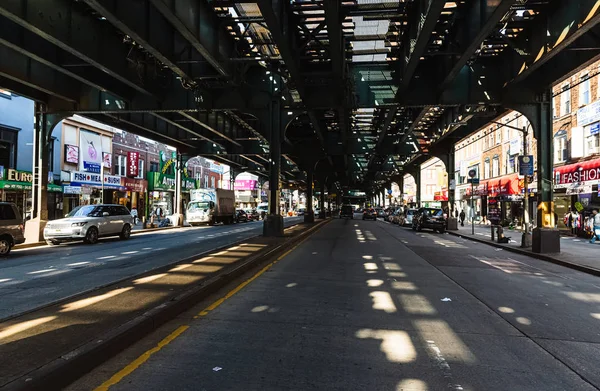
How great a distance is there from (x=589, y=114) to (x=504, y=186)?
40.4 ft

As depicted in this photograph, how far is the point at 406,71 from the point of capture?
14.9 m

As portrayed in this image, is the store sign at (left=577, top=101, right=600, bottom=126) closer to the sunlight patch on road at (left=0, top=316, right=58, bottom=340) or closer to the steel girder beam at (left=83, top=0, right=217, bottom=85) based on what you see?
the steel girder beam at (left=83, top=0, right=217, bottom=85)

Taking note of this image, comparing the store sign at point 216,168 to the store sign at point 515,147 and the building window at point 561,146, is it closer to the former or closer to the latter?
the store sign at point 515,147

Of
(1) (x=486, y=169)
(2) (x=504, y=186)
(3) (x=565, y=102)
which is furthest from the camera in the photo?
(1) (x=486, y=169)

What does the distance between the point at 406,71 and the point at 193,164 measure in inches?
1922

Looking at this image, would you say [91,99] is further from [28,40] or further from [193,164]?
[193,164]

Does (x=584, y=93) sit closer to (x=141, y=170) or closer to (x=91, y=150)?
(x=91, y=150)

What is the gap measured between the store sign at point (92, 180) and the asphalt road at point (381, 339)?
28252 millimetres

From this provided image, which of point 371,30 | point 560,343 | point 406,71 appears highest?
point 371,30

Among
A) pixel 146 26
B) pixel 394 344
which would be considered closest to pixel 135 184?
pixel 146 26

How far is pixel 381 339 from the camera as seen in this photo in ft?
19.1

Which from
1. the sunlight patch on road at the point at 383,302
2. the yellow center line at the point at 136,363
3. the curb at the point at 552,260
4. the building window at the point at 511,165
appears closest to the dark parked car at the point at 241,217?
the building window at the point at 511,165

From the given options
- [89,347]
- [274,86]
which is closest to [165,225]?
[274,86]

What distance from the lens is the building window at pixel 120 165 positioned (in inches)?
1587
